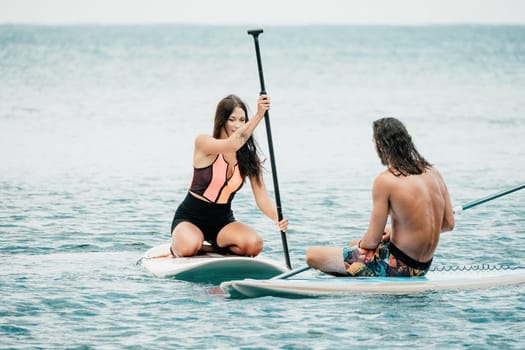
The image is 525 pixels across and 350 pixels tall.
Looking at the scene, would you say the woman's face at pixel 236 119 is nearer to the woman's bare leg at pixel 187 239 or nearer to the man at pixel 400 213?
the woman's bare leg at pixel 187 239

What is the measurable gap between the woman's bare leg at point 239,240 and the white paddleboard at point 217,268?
0.27 feet

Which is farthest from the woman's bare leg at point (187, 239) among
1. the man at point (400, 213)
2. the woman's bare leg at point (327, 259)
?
the man at point (400, 213)

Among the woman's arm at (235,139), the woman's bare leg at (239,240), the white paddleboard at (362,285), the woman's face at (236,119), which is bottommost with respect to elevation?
the white paddleboard at (362,285)

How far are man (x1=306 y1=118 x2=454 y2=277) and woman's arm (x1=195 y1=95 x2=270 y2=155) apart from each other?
983 mm

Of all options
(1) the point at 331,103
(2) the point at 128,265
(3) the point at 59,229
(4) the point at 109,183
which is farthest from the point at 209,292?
(1) the point at 331,103

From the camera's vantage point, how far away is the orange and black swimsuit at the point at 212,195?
28.8 ft

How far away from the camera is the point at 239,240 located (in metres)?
8.69

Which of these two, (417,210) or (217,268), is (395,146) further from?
(217,268)

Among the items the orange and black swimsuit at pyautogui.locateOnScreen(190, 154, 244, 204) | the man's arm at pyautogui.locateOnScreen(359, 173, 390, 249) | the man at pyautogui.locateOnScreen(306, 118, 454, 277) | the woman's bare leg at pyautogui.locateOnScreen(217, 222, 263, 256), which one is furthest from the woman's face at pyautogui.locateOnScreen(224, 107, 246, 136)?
the man's arm at pyautogui.locateOnScreen(359, 173, 390, 249)

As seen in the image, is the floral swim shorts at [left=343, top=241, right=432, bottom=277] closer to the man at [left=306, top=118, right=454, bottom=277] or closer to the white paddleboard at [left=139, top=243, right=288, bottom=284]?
the man at [left=306, top=118, right=454, bottom=277]

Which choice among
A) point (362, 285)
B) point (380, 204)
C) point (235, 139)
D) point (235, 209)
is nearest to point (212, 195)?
point (235, 139)

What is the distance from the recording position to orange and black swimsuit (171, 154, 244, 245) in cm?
878

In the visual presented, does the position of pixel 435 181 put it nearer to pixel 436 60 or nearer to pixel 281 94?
pixel 281 94

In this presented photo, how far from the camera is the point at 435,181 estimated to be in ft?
25.2
